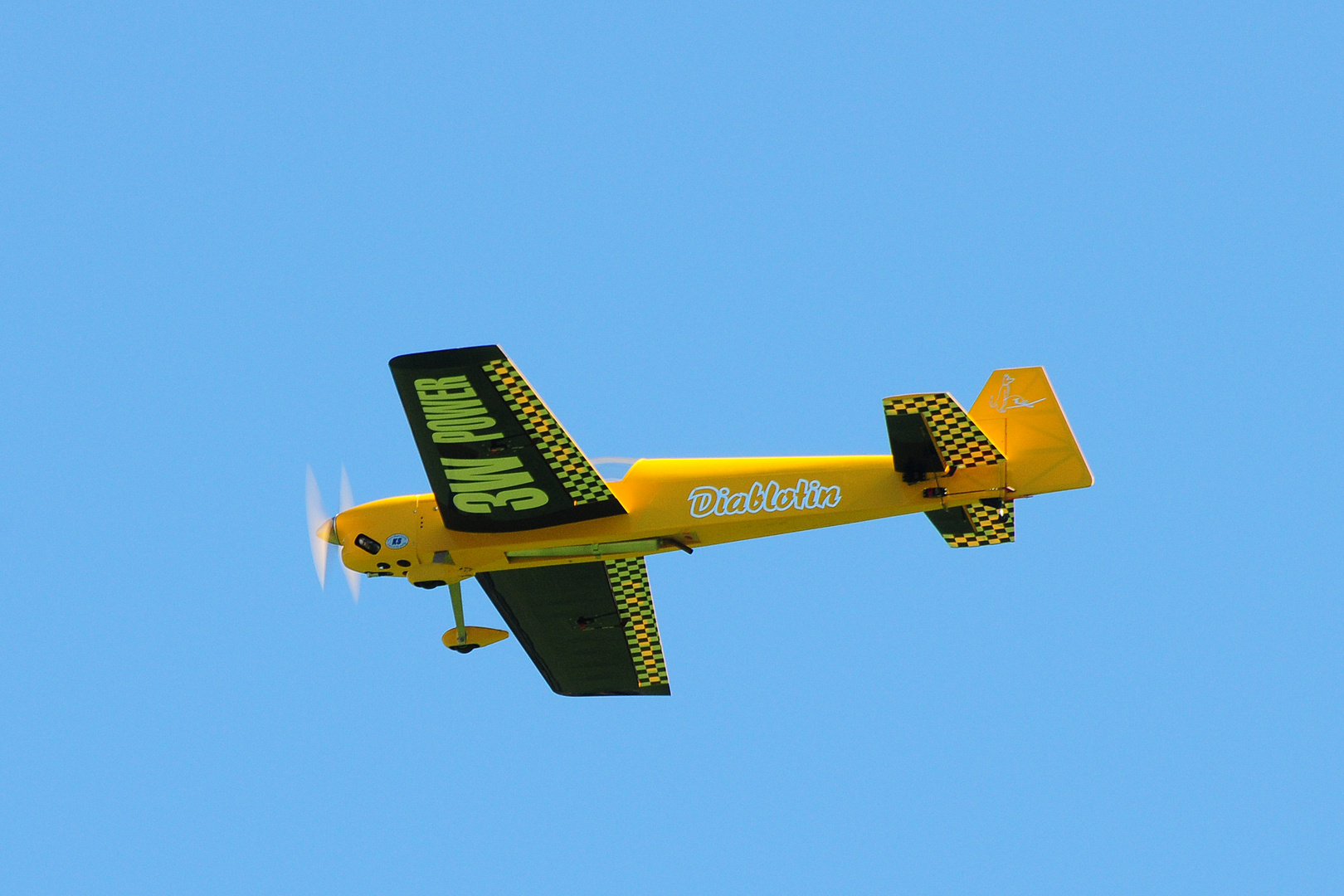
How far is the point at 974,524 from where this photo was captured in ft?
50.2

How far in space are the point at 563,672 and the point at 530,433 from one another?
473cm

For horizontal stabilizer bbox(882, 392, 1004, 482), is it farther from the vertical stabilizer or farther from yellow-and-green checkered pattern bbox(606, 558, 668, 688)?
yellow-and-green checkered pattern bbox(606, 558, 668, 688)

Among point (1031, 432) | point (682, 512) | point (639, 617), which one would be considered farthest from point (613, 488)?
point (1031, 432)

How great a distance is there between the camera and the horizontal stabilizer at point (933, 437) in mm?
14438

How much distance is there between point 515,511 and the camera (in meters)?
15.8

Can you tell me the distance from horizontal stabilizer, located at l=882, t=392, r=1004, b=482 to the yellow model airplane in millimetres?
13

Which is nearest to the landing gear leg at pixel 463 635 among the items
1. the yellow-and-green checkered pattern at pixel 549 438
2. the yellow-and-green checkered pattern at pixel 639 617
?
the yellow-and-green checkered pattern at pixel 639 617

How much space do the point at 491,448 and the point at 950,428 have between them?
4721mm

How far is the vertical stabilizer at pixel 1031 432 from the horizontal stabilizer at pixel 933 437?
0.63 feet

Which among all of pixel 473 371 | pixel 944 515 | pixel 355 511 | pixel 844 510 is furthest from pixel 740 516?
pixel 355 511

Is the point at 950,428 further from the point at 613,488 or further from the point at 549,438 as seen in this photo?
the point at 549,438

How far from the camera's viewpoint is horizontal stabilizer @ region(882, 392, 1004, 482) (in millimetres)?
14438

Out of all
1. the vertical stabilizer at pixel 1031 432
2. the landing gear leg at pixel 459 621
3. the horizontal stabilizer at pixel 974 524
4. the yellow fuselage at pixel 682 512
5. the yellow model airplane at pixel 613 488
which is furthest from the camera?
the landing gear leg at pixel 459 621

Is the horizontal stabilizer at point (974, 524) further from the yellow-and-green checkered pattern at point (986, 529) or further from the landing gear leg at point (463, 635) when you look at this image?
the landing gear leg at point (463, 635)
